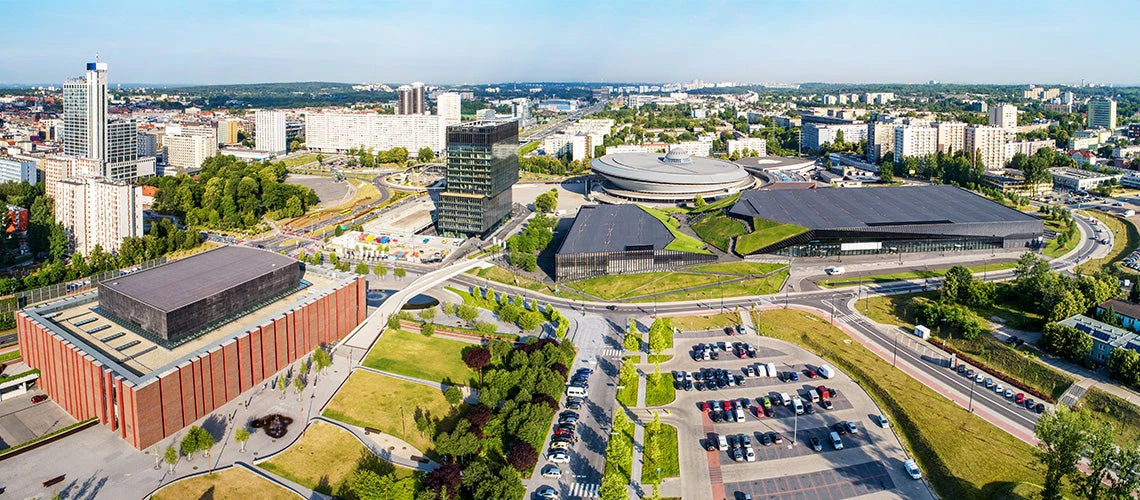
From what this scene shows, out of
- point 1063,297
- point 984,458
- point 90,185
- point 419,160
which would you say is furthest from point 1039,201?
point 90,185

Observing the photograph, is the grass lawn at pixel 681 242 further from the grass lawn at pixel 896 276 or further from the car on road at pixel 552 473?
the car on road at pixel 552 473

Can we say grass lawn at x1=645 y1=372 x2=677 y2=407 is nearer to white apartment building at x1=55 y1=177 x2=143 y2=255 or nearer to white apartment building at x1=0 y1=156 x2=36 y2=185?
white apartment building at x1=55 y1=177 x2=143 y2=255

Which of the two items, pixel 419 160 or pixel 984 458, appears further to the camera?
pixel 419 160

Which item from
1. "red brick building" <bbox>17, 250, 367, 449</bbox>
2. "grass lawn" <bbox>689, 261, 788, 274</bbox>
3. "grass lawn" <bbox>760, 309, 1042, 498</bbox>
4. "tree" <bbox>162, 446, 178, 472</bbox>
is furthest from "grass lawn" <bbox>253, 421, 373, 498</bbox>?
"grass lawn" <bbox>689, 261, 788, 274</bbox>

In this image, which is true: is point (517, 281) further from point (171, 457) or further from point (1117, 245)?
point (1117, 245)

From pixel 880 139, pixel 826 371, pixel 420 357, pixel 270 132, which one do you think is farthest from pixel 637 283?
pixel 270 132

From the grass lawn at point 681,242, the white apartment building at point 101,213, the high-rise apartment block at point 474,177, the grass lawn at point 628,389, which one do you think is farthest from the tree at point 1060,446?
the white apartment building at point 101,213

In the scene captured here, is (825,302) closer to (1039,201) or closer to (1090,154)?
(1039,201)
